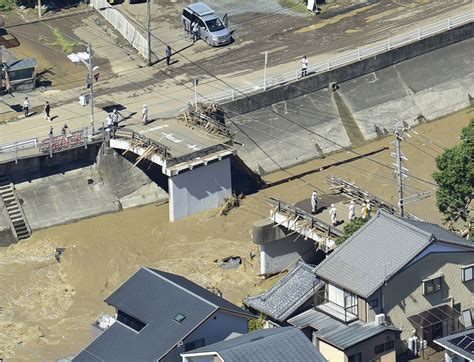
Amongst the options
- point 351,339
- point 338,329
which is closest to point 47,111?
point 338,329

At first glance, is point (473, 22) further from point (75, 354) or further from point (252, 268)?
point (75, 354)

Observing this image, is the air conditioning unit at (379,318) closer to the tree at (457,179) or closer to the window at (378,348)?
the window at (378,348)

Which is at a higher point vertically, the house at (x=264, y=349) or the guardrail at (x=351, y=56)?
the house at (x=264, y=349)

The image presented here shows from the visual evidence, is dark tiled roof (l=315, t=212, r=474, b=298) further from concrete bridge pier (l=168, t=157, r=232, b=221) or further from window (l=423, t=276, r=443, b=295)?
concrete bridge pier (l=168, t=157, r=232, b=221)

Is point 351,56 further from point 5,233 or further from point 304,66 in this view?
point 5,233

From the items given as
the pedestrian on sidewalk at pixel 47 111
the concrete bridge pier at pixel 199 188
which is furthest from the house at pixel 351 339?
the pedestrian on sidewalk at pixel 47 111

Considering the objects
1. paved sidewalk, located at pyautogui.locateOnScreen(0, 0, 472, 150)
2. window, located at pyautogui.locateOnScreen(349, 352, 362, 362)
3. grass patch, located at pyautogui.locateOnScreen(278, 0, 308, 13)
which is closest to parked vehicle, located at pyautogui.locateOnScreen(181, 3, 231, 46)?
paved sidewalk, located at pyautogui.locateOnScreen(0, 0, 472, 150)

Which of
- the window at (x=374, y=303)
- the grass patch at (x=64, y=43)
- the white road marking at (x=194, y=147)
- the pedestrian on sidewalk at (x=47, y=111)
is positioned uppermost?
the window at (x=374, y=303)
